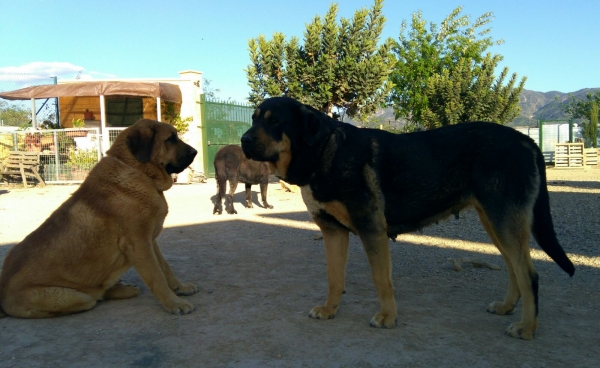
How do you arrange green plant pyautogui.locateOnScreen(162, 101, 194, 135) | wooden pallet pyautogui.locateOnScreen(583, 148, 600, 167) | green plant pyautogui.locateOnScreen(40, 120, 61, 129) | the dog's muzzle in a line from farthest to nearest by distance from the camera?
wooden pallet pyautogui.locateOnScreen(583, 148, 600, 167) → green plant pyautogui.locateOnScreen(40, 120, 61, 129) → green plant pyautogui.locateOnScreen(162, 101, 194, 135) → the dog's muzzle

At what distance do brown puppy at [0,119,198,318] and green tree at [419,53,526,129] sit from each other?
21.0 meters

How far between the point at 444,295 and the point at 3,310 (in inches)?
167

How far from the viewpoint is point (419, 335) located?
3744 mm

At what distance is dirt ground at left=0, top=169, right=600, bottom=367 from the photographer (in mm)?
3393

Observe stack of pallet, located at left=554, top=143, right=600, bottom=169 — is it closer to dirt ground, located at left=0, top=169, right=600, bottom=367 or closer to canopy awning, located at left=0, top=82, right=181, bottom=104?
canopy awning, located at left=0, top=82, right=181, bottom=104

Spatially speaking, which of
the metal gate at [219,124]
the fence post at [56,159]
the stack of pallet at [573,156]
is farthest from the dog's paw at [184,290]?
the stack of pallet at [573,156]

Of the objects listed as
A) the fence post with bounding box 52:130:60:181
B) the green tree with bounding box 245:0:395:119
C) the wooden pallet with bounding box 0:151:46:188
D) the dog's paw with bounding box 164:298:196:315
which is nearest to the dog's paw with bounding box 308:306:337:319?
the dog's paw with bounding box 164:298:196:315

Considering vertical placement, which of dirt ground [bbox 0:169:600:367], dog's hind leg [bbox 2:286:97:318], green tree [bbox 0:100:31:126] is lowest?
dirt ground [bbox 0:169:600:367]

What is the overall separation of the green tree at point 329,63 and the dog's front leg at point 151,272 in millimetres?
12104

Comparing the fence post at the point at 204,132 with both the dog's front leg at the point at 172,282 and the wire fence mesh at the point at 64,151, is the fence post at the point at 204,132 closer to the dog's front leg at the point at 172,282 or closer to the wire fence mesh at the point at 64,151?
the wire fence mesh at the point at 64,151

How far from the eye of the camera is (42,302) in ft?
13.7

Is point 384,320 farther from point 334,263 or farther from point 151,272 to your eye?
point 151,272

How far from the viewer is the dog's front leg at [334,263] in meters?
4.23

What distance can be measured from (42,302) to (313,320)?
94.7 inches
